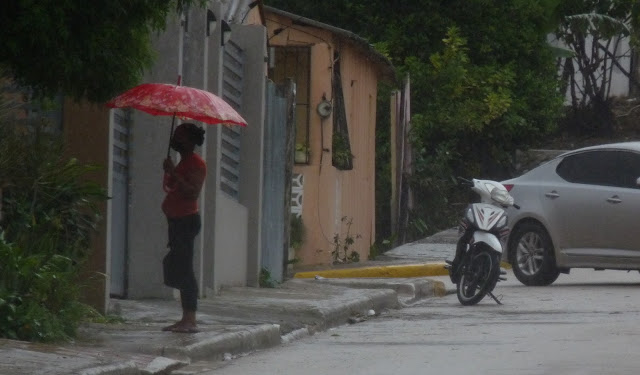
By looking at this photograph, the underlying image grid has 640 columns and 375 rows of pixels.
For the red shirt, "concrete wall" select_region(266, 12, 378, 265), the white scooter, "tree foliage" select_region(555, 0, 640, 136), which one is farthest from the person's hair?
"tree foliage" select_region(555, 0, 640, 136)

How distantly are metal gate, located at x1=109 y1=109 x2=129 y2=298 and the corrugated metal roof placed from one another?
7.82 m

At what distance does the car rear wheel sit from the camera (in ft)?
58.5

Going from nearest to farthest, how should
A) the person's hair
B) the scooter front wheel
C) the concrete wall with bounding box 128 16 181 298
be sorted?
the person's hair, the concrete wall with bounding box 128 16 181 298, the scooter front wheel

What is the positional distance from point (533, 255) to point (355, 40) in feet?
18.4

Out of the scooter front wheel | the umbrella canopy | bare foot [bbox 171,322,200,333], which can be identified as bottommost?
bare foot [bbox 171,322,200,333]

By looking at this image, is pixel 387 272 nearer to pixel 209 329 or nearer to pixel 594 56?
pixel 209 329

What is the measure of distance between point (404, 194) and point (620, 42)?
10.6 metres

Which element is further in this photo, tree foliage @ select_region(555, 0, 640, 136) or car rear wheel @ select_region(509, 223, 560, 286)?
tree foliage @ select_region(555, 0, 640, 136)

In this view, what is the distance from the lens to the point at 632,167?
17.4 meters

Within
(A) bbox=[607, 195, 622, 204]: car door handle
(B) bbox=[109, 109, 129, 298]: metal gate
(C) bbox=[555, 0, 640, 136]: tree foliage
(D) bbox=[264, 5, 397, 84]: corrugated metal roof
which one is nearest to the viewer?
(B) bbox=[109, 109, 129, 298]: metal gate

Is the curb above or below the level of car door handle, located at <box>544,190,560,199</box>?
below

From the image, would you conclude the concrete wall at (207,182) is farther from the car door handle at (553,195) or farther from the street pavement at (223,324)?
the car door handle at (553,195)

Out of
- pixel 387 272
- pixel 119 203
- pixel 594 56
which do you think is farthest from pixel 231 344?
pixel 594 56

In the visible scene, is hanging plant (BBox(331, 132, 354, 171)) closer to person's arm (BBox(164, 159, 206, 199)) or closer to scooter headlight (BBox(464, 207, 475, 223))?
scooter headlight (BBox(464, 207, 475, 223))
